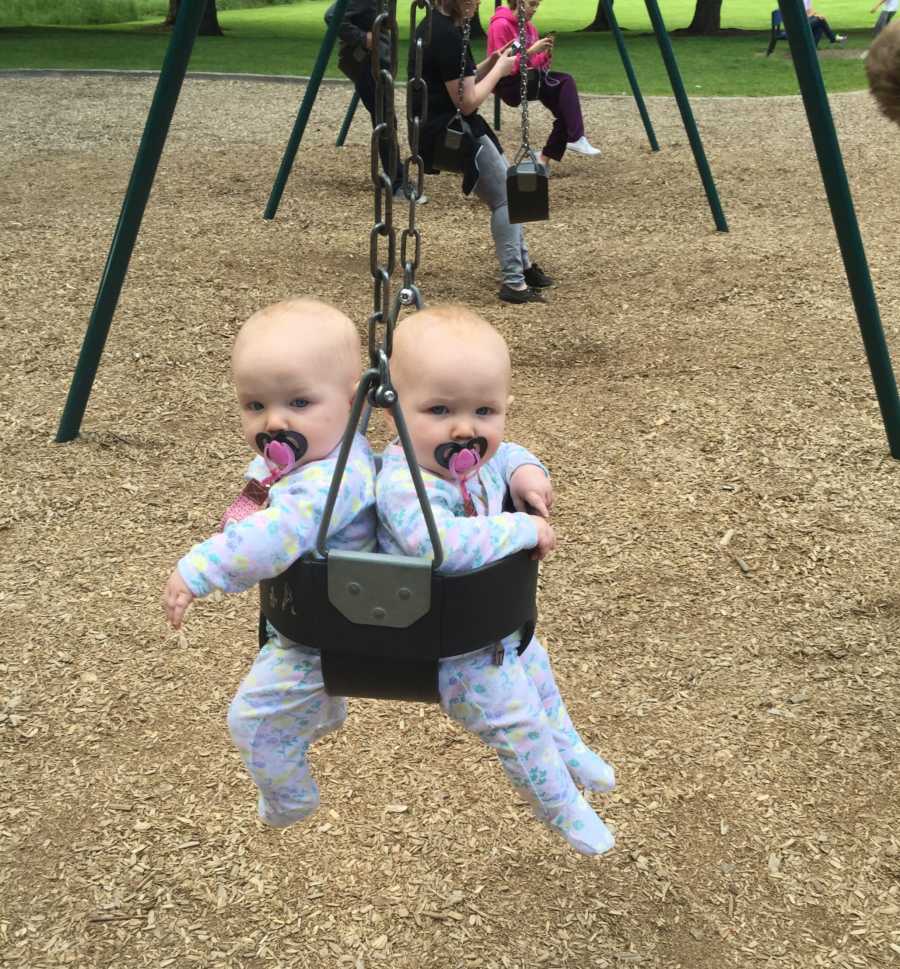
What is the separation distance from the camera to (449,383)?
144cm

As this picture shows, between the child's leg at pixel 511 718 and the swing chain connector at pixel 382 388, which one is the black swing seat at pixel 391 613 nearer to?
the child's leg at pixel 511 718

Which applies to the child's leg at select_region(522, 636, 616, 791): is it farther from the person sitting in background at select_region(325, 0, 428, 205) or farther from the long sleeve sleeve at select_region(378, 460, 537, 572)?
the person sitting in background at select_region(325, 0, 428, 205)

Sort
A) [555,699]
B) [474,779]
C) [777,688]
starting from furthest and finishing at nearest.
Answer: [777,688] → [474,779] → [555,699]

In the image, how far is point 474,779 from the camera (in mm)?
2330

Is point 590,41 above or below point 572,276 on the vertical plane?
below

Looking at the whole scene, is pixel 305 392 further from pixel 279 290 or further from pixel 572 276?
pixel 572 276

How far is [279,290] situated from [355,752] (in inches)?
128

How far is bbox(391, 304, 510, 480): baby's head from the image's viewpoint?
144 cm

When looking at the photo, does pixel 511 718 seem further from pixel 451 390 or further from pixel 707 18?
pixel 707 18

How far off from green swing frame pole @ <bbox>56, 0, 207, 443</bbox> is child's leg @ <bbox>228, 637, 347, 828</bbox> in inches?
81.0

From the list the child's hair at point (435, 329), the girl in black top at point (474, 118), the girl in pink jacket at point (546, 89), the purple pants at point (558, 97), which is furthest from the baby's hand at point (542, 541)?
the purple pants at point (558, 97)

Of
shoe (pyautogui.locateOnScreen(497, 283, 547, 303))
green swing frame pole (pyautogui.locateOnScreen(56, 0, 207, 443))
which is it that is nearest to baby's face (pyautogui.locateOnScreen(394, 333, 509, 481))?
green swing frame pole (pyautogui.locateOnScreen(56, 0, 207, 443))

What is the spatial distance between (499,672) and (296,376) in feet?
1.67

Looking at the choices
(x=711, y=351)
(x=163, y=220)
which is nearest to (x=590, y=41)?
(x=163, y=220)
